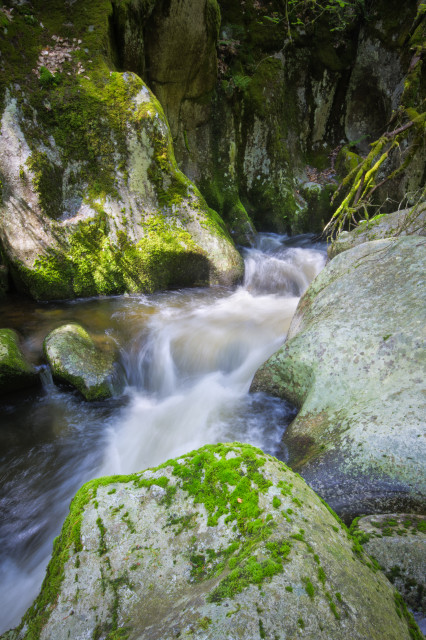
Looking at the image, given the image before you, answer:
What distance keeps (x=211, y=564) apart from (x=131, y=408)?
369cm

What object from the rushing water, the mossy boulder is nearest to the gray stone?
the mossy boulder

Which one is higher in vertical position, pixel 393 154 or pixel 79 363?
pixel 393 154

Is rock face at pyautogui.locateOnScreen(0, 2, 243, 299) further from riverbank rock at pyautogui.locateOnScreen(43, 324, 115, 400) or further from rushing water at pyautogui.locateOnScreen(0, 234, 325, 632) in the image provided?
riverbank rock at pyautogui.locateOnScreen(43, 324, 115, 400)

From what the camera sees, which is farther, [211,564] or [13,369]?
[13,369]

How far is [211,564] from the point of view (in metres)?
1.43

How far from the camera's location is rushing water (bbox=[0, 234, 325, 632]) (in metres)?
3.38

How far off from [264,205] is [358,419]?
9851 mm

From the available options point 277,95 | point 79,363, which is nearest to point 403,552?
point 79,363

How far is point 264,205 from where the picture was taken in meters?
11.4

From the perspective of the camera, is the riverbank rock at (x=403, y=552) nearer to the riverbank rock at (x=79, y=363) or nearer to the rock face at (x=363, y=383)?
the rock face at (x=363, y=383)

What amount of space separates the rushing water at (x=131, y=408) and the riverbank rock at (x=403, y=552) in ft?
4.40

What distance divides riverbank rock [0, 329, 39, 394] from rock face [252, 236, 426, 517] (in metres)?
3.35

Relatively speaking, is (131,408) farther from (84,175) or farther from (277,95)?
(277,95)

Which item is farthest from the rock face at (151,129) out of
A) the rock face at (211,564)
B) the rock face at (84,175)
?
the rock face at (211,564)
